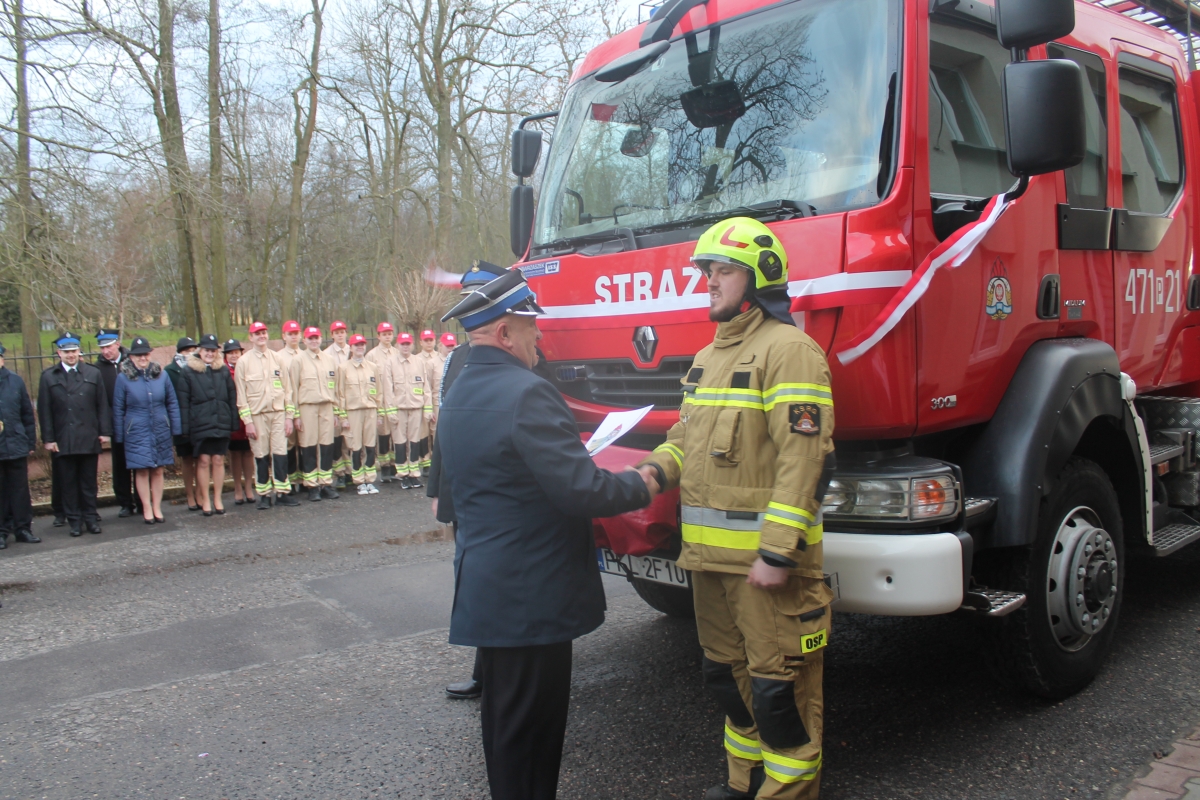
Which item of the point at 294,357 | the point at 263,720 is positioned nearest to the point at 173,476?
the point at 294,357

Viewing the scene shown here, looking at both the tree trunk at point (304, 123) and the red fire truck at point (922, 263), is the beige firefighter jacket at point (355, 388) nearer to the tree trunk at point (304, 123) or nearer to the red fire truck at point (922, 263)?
the red fire truck at point (922, 263)

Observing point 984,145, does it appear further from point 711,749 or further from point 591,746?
point 591,746

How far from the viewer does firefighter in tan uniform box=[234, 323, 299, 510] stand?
32.7 ft

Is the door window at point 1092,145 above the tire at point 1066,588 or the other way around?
above

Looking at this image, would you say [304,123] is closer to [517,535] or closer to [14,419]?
[14,419]

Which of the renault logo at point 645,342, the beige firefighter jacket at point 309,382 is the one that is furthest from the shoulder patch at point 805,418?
the beige firefighter jacket at point 309,382

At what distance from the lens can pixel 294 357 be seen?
10555 millimetres

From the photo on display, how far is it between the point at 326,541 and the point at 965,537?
6.28 metres

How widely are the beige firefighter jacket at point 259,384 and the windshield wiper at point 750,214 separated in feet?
23.8

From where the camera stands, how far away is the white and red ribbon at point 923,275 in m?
3.10

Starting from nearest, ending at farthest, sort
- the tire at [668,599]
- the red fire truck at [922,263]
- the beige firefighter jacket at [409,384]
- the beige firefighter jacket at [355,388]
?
the red fire truck at [922,263]
the tire at [668,599]
the beige firefighter jacket at [355,388]
the beige firefighter jacket at [409,384]

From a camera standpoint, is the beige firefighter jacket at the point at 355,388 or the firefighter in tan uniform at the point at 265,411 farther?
the beige firefighter jacket at the point at 355,388

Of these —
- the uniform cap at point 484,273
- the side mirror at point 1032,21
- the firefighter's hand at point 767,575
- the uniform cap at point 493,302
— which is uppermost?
the side mirror at point 1032,21

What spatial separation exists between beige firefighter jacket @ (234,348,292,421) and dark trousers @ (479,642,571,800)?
315 inches
